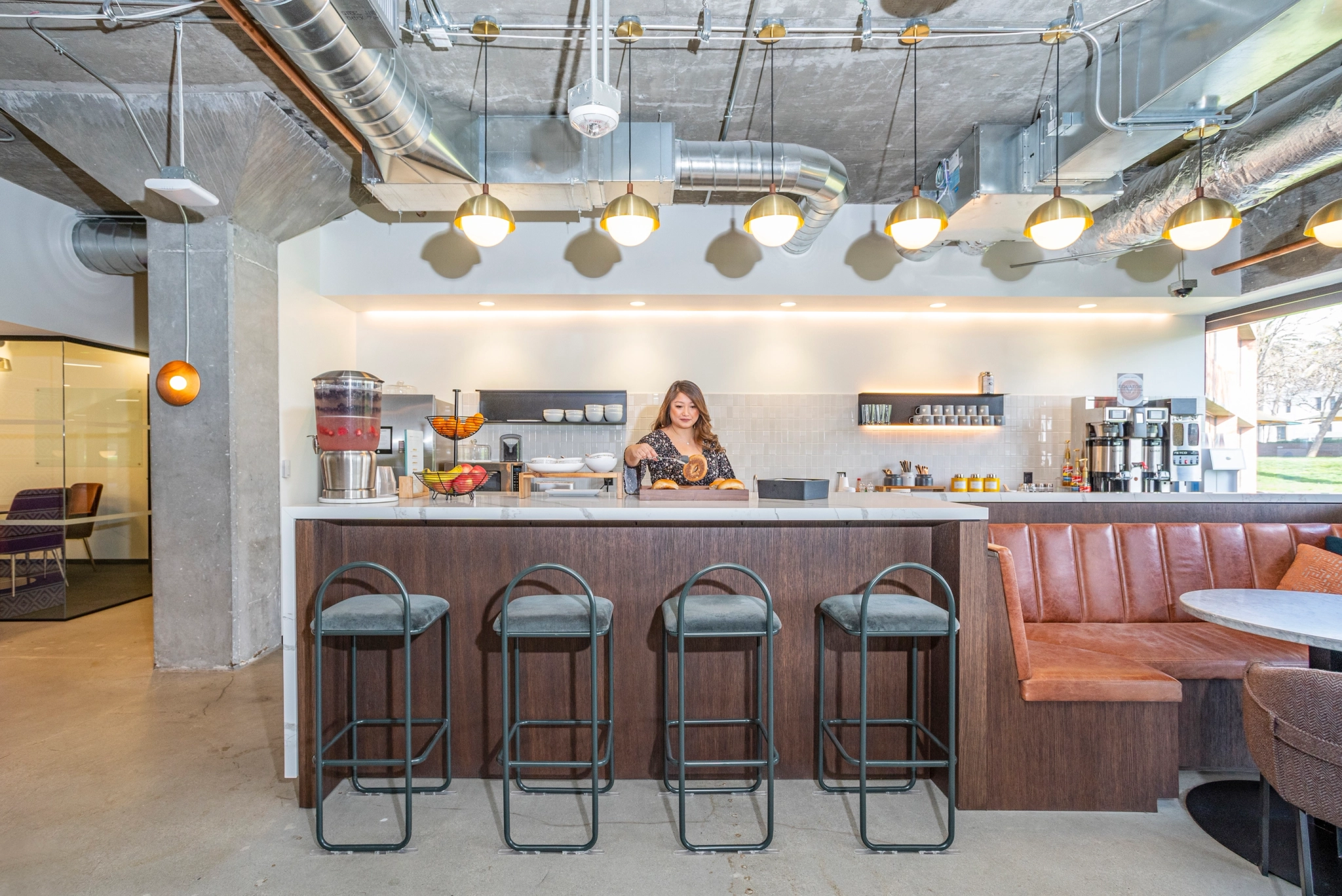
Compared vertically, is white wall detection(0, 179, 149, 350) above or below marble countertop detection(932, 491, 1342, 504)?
above

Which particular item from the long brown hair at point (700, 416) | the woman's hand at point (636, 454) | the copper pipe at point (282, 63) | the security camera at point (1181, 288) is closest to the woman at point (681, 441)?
the long brown hair at point (700, 416)

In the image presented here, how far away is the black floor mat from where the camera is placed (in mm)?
2129

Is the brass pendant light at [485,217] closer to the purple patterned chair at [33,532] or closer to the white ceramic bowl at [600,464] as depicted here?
the white ceramic bowl at [600,464]

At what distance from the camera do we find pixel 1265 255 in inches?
205

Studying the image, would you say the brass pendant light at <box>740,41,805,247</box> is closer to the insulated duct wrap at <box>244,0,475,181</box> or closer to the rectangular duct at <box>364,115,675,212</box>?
the rectangular duct at <box>364,115,675,212</box>

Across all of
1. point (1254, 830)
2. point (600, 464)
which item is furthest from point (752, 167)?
point (1254, 830)

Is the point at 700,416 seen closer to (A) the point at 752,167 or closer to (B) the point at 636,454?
(B) the point at 636,454

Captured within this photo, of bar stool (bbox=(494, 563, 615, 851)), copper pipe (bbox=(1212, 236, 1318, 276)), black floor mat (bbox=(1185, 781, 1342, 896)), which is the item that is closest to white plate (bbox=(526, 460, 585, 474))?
Answer: bar stool (bbox=(494, 563, 615, 851))

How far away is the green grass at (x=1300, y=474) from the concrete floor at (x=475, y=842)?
4144 millimetres

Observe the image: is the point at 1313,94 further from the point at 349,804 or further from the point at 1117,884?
the point at 349,804

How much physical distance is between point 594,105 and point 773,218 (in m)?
0.95

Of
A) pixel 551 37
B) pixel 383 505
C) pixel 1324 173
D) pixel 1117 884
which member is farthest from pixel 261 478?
pixel 1324 173

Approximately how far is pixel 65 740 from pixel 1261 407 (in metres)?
8.88

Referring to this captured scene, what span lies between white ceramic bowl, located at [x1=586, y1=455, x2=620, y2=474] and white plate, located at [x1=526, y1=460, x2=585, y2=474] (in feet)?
0.47
